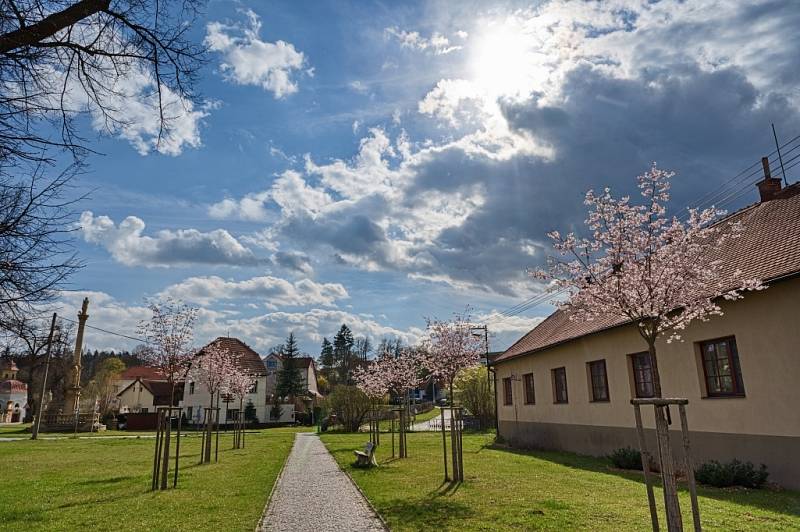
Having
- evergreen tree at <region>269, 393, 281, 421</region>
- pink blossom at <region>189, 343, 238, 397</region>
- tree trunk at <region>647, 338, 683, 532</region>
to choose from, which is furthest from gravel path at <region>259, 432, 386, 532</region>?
evergreen tree at <region>269, 393, 281, 421</region>

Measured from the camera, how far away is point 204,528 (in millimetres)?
7547

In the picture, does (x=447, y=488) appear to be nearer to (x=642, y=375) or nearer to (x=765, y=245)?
(x=642, y=375)

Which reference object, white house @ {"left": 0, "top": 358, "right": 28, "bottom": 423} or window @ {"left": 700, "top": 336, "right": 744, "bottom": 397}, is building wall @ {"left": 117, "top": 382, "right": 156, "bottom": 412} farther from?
window @ {"left": 700, "top": 336, "right": 744, "bottom": 397}

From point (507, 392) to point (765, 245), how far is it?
1652 cm

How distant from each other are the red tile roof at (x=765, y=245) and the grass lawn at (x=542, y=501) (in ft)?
13.2

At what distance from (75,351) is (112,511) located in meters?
39.9

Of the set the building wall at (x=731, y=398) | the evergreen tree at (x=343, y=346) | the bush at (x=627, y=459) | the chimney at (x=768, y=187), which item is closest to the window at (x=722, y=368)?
the building wall at (x=731, y=398)

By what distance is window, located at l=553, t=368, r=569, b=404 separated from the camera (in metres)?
20.3

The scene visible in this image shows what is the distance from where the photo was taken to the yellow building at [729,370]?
10461 millimetres

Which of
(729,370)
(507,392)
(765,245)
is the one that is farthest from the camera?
(507,392)

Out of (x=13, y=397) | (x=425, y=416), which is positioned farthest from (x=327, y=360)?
(x=13, y=397)

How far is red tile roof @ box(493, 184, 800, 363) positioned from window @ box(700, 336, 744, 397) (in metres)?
1.85

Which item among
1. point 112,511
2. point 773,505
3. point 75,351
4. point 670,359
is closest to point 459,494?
point 773,505

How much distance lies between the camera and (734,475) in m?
10.9
